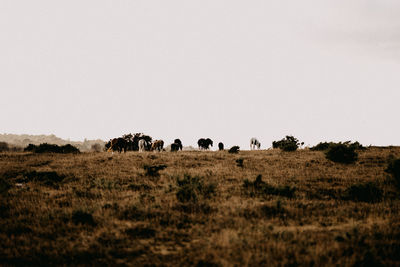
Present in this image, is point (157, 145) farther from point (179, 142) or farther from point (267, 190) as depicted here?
point (267, 190)

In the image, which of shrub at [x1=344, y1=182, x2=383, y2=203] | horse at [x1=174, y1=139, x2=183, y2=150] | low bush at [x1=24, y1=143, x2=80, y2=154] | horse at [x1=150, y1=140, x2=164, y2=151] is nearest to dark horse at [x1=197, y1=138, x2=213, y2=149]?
horse at [x1=174, y1=139, x2=183, y2=150]

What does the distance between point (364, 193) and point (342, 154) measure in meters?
10.2

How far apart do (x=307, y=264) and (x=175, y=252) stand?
10.6 ft

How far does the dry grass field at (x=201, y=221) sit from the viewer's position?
20.4 feet

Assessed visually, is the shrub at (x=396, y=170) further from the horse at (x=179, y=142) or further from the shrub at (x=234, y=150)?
the horse at (x=179, y=142)

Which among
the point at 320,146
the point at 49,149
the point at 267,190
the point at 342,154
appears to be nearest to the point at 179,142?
the point at 49,149

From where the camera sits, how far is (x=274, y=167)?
19062mm

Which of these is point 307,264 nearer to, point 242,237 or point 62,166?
point 242,237

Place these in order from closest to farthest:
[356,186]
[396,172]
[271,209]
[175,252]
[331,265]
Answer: [331,265]
[175,252]
[271,209]
[356,186]
[396,172]

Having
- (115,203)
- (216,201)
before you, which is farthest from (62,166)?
(216,201)

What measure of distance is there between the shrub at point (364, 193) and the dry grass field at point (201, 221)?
5 cm

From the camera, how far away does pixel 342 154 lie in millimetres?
20641

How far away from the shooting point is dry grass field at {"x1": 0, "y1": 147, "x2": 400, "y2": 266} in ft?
20.4

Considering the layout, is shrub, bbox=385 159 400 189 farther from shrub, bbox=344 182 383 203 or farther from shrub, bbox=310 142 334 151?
shrub, bbox=310 142 334 151
